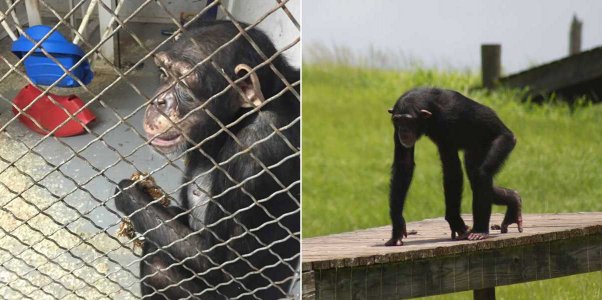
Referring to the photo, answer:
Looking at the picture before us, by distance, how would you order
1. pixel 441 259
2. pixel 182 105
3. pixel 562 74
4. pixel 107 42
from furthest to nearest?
pixel 562 74 → pixel 107 42 → pixel 441 259 → pixel 182 105

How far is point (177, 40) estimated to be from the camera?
2.29m

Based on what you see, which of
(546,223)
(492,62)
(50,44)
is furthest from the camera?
(492,62)

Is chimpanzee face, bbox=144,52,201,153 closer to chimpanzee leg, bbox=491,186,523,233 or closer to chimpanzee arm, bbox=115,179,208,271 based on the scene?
chimpanzee arm, bbox=115,179,208,271

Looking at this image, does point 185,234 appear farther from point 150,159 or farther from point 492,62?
point 492,62

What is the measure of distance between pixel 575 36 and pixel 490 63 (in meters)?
0.37

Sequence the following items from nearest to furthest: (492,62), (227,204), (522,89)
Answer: (227,204) < (492,62) < (522,89)

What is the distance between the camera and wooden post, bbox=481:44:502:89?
2789mm

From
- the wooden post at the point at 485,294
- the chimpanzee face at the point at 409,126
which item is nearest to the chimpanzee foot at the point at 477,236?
the chimpanzee face at the point at 409,126

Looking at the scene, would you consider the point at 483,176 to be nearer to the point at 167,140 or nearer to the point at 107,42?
the point at 167,140

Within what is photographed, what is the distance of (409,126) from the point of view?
2248 millimetres

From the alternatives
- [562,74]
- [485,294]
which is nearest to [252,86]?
[485,294]

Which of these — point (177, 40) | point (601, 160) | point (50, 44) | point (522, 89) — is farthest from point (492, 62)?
point (50, 44)

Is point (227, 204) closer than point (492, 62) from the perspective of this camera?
Yes

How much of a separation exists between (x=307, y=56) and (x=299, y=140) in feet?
2.07
